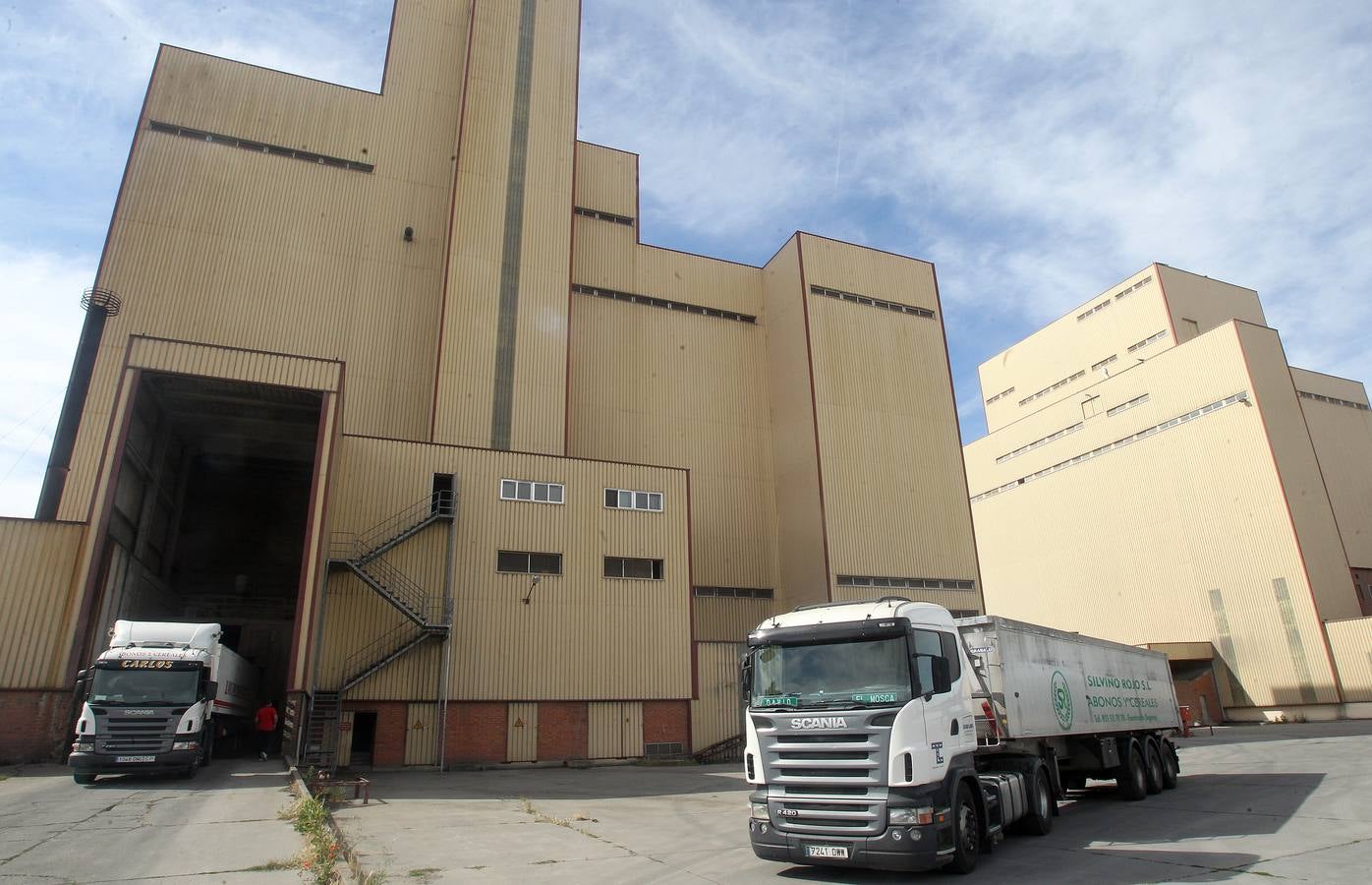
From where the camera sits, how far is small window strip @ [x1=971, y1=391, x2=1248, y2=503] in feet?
151

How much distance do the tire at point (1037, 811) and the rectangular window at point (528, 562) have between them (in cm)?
1896

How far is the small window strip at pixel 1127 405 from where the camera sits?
50.9m

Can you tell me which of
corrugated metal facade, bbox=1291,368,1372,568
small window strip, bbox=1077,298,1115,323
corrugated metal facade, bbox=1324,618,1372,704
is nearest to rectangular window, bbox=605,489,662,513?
corrugated metal facade, bbox=1324,618,1372,704

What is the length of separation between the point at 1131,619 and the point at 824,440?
2780 centimetres

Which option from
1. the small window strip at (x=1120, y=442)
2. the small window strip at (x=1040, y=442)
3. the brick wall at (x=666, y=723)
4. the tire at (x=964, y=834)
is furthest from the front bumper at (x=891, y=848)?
the small window strip at (x=1040, y=442)

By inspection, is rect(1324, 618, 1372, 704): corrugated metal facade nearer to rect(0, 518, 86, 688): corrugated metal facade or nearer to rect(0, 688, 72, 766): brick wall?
rect(0, 688, 72, 766): brick wall

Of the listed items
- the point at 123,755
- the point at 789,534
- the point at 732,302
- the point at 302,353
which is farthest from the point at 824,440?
the point at 123,755

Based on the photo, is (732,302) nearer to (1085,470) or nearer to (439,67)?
(439,67)

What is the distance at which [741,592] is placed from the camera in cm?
3809

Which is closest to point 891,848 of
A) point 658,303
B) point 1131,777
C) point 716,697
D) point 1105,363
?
point 1131,777

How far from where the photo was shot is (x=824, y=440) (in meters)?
38.8

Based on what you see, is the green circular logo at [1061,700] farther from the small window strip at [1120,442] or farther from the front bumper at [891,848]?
the small window strip at [1120,442]

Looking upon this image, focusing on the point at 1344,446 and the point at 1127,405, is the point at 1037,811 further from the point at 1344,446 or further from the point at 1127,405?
the point at 1344,446

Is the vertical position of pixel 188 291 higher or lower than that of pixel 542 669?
higher
